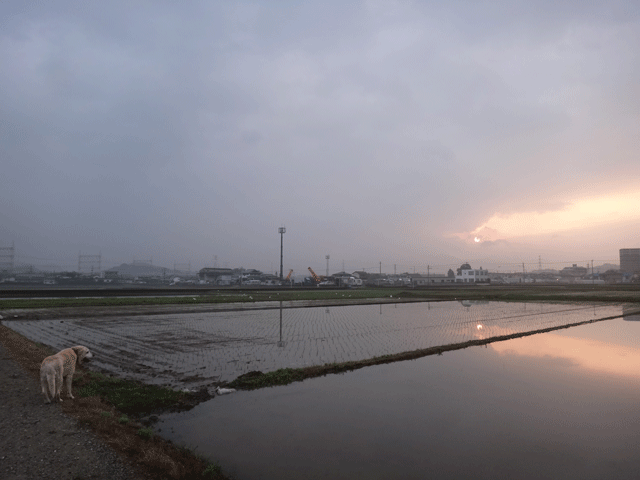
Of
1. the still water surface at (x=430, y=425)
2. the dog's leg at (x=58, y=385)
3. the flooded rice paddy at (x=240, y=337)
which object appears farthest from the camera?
the flooded rice paddy at (x=240, y=337)

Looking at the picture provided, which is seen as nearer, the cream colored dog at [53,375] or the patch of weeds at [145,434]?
the patch of weeds at [145,434]

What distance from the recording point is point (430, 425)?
293 inches

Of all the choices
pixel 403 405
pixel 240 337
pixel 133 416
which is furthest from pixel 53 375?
pixel 240 337

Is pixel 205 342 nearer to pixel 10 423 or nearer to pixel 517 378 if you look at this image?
pixel 10 423

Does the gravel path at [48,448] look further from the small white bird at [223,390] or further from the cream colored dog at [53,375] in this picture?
the small white bird at [223,390]

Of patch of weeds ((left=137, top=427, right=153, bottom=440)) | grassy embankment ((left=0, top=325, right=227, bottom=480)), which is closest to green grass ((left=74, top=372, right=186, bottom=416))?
grassy embankment ((left=0, top=325, right=227, bottom=480))

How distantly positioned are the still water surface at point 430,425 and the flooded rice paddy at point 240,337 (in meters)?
2.58

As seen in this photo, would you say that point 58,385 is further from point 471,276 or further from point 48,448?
point 471,276

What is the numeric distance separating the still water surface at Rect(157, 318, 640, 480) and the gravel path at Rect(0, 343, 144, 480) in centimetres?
137

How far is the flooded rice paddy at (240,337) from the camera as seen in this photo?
11.9 metres

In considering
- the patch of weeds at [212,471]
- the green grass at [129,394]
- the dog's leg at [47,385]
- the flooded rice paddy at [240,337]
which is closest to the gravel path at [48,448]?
the dog's leg at [47,385]

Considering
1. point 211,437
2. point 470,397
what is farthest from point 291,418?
point 470,397

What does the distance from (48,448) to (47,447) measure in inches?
1.8

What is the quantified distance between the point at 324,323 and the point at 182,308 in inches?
553
